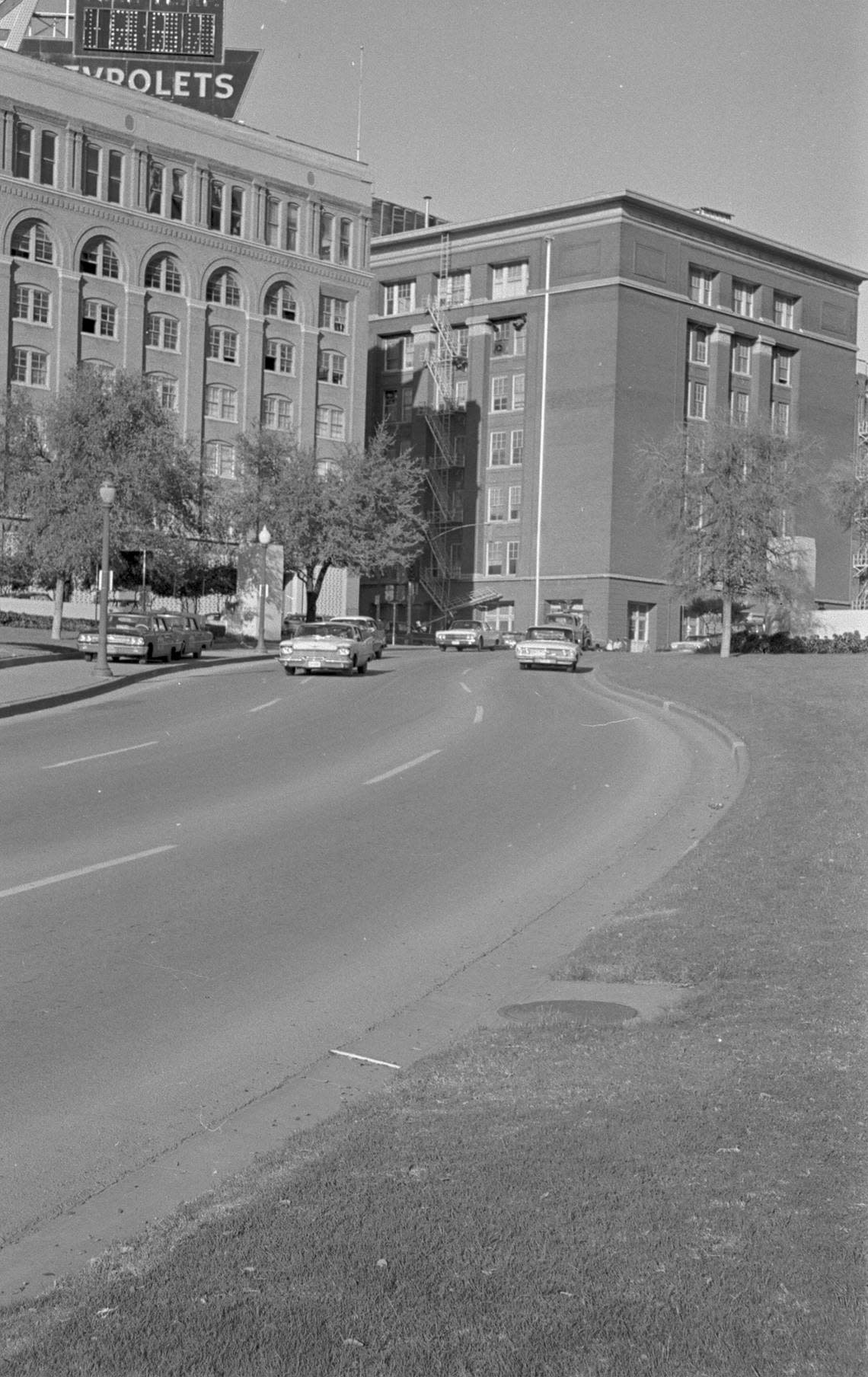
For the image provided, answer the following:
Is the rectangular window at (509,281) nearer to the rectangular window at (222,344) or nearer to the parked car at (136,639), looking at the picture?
the rectangular window at (222,344)

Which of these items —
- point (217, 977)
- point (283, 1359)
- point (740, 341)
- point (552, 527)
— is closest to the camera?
point (283, 1359)

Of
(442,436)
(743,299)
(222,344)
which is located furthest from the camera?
(743,299)

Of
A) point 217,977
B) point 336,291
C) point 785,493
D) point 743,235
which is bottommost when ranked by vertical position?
point 217,977

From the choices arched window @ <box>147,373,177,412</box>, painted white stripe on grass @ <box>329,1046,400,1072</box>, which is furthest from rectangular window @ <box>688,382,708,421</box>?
painted white stripe on grass @ <box>329,1046,400,1072</box>

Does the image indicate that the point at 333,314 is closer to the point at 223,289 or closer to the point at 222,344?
the point at 223,289

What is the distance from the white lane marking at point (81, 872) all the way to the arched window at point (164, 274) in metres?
63.9

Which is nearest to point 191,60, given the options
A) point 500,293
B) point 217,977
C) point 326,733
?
point 500,293

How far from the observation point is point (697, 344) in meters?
92.9

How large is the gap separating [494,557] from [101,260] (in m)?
32.6

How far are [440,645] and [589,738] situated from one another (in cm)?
4802

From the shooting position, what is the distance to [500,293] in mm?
93438

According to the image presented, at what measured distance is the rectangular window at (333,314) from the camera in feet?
259

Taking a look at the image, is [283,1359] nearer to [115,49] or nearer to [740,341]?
[115,49]

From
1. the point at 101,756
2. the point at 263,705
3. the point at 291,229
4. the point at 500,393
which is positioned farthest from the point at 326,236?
the point at 101,756
